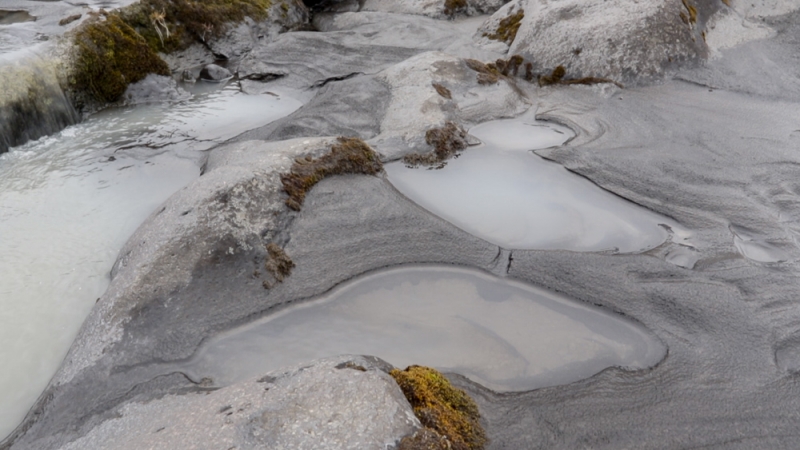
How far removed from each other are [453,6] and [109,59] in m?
8.37

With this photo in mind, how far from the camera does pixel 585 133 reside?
7.51m

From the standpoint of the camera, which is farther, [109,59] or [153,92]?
[153,92]

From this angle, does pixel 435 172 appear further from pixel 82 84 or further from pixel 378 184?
pixel 82 84

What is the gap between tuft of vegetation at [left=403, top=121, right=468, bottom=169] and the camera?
22.6ft

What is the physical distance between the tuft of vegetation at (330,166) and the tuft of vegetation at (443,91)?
6.83ft

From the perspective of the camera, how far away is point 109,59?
380 inches

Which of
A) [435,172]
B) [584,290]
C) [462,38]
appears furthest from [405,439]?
[462,38]

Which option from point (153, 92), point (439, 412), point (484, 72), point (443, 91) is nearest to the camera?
point (439, 412)

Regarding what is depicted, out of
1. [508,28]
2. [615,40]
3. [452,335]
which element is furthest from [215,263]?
[508,28]

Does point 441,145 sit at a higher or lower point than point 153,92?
lower

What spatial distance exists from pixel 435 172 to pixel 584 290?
268cm

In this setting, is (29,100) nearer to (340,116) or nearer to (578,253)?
(340,116)

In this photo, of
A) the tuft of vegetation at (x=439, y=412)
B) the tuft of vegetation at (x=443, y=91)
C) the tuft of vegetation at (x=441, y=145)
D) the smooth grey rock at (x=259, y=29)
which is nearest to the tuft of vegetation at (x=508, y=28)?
the tuft of vegetation at (x=443, y=91)

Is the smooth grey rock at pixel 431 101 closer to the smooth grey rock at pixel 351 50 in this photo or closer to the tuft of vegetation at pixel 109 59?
the smooth grey rock at pixel 351 50
